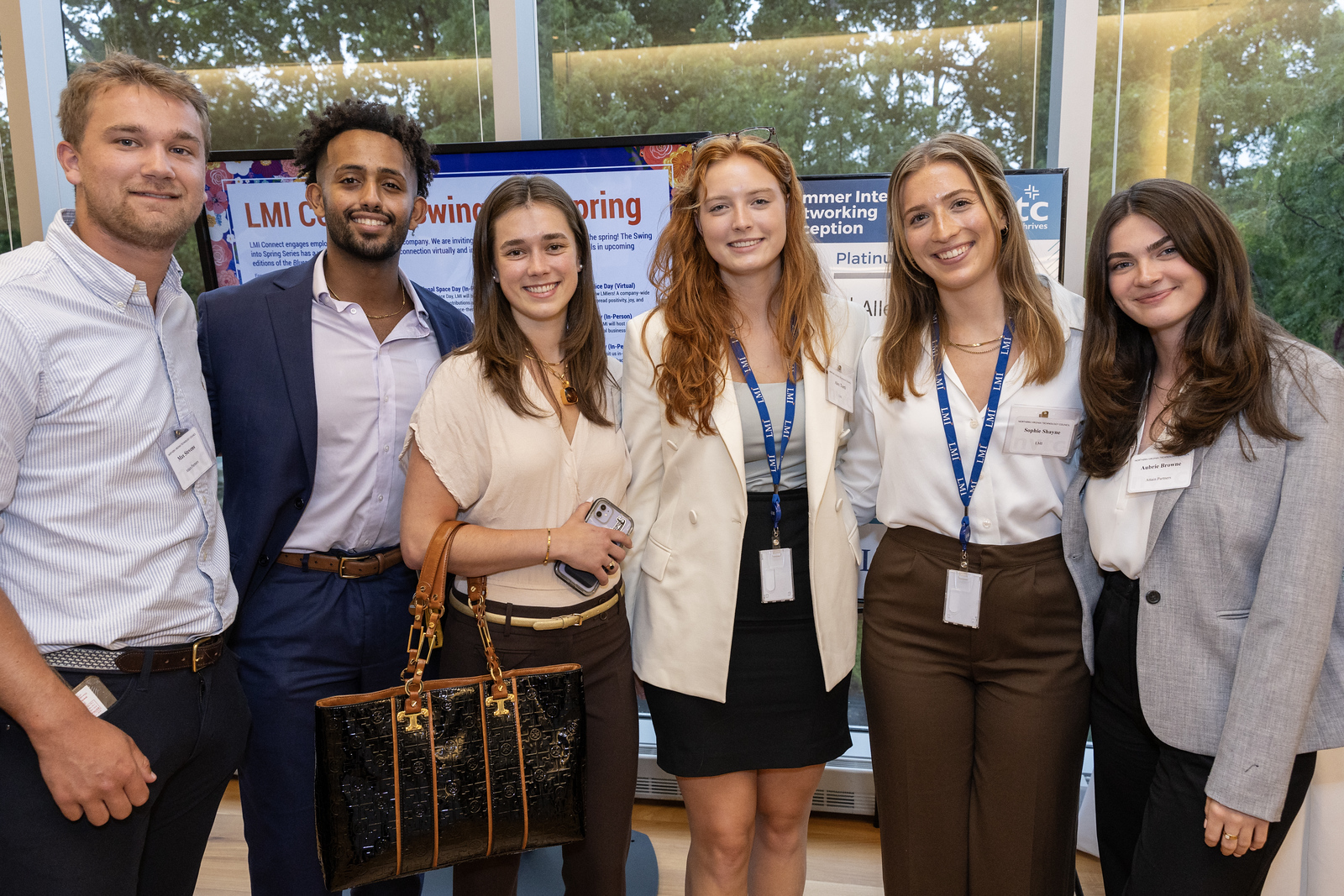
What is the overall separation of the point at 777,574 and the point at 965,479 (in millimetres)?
480

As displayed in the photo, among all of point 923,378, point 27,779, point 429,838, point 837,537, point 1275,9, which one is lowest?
point 429,838

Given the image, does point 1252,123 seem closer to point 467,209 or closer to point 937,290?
point 937,290

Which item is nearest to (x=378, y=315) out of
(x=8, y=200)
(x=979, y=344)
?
(x=979, y=344)

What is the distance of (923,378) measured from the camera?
1.91m

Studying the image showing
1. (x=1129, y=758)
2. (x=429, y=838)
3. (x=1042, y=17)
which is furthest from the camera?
(x=1042, y=17)

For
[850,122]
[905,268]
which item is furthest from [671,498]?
[850,122]

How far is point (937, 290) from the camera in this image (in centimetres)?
202

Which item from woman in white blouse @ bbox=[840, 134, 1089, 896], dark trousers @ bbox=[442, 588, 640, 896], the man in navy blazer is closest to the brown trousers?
woman in white blouse @ bbox=[840, 134, 1089, 896]

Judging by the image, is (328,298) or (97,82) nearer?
(97,82)

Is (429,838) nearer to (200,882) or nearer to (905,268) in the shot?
(905,268)

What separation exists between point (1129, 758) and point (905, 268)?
1218mm

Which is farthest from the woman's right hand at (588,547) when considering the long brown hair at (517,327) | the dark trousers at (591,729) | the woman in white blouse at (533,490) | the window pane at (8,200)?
the window pane at (8,200)

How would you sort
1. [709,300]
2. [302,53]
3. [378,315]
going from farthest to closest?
[302,53] < [378,315] < [709,300]

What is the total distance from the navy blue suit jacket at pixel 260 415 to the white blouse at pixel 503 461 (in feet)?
1.21
